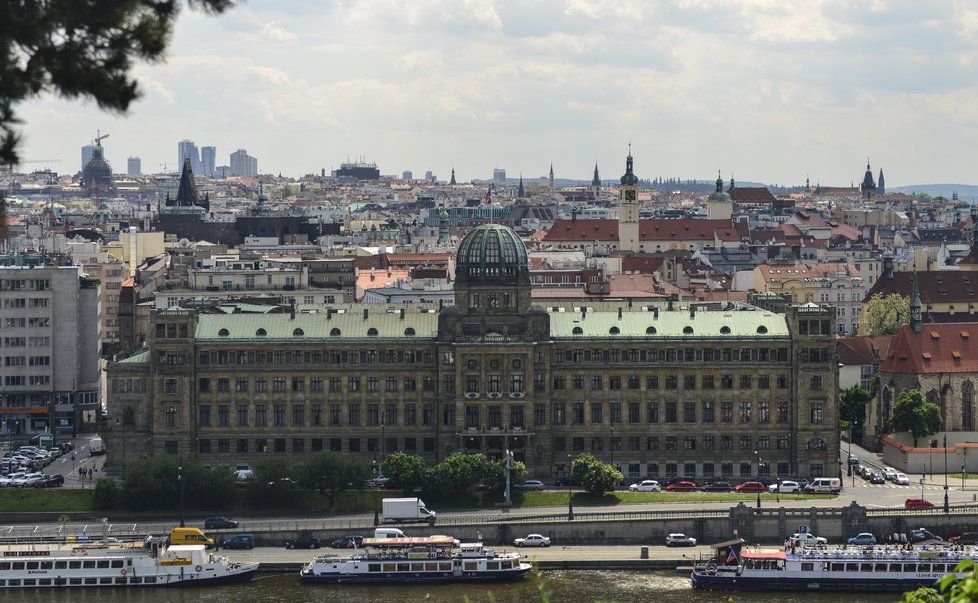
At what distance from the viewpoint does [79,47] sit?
40.8 m

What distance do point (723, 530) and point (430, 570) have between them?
67.6 ft

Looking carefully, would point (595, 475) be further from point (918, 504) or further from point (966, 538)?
point (966, 538)

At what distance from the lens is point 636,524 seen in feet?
439

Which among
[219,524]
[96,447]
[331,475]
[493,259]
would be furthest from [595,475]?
[96,447]

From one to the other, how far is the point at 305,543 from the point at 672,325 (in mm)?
36418

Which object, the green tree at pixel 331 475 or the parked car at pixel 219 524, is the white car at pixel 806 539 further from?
the parked car at pixel 219 524

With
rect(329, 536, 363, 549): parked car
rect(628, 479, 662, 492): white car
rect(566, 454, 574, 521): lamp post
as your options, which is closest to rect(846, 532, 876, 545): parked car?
rect(628, 479, 662, 492): white car

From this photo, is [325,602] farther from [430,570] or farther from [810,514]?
[810,514]

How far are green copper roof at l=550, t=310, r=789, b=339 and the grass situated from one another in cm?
3723

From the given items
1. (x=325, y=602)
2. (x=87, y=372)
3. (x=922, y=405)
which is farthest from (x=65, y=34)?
(x=87, y=372)

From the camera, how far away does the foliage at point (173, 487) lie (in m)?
140

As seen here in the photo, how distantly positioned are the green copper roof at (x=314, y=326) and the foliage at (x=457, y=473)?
14.9 metres

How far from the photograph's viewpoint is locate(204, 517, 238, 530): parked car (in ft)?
446

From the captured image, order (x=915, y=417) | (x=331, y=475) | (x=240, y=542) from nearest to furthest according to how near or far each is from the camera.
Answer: (x=240, y=542)
(x=331, y=475)
(x=915, y=417)
